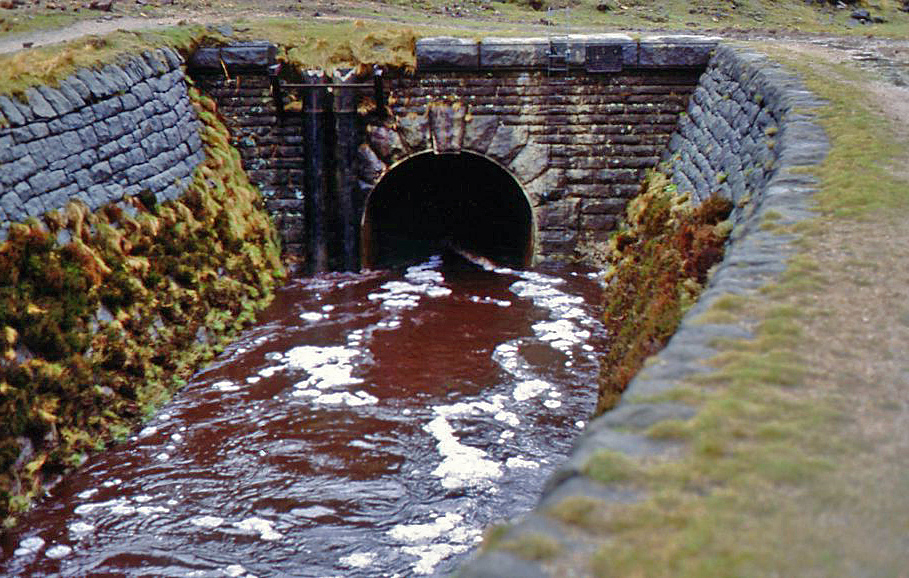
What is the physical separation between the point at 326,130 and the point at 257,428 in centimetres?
601

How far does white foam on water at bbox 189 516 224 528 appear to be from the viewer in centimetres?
645

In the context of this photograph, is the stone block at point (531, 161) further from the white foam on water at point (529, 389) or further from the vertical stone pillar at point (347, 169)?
the white foam on water at point (529, 389)

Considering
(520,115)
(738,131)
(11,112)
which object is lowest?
(520,115)

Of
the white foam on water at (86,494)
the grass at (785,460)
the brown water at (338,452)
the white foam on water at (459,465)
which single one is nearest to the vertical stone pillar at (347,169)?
the brown water at (338,452)

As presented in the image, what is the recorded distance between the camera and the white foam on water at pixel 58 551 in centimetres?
606

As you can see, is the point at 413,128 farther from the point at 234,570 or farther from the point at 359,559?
the point at 234,570

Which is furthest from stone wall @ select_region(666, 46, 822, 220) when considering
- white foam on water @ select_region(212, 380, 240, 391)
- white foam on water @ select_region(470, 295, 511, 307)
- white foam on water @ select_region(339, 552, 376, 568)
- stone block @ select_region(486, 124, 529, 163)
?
white foam on water @ select_region(212, 380, 240, 391)

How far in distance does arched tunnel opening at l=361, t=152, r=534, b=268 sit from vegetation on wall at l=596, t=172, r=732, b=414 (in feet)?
7.99

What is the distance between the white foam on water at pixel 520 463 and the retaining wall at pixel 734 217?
2.37m

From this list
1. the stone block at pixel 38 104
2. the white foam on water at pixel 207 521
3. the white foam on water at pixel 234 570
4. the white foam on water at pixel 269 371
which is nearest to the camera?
the white foam on water at pixel 234 570

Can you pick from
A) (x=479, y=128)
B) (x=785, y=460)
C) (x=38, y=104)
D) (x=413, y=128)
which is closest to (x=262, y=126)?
(x=413, y=128)

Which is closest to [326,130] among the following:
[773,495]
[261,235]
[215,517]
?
[261,235]

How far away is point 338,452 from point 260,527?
4.12 feet

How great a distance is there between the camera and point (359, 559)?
597 cm
